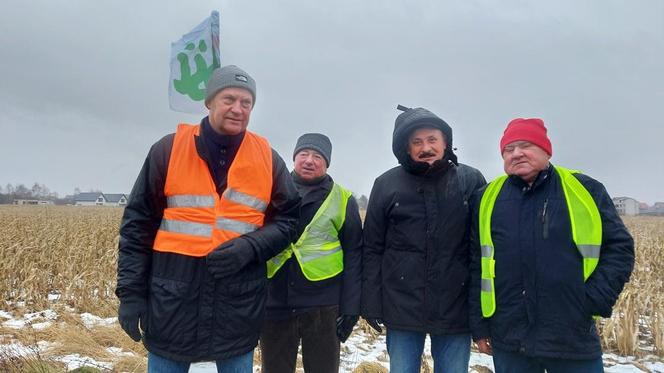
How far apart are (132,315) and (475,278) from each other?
6.29 ft

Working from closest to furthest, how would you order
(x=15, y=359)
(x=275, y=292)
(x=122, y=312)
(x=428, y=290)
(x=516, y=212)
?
(x=122, y=312), (x=516, y=212), (x=428, y=290), (x=275, y=292), (x=15, y=359)

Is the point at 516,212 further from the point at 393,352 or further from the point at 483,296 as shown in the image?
the point at 393,352

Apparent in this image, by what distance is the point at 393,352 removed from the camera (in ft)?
9.40

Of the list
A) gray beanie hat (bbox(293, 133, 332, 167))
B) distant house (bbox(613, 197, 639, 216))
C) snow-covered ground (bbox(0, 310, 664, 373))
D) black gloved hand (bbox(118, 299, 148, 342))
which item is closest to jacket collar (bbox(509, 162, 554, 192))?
gray beanie hat (bbox(293, 133, 332, 167))

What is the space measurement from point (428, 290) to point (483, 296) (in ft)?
1.05

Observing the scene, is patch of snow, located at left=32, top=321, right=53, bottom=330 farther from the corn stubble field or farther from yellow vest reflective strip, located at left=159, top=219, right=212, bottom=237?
yellow vest reflective strip, located at left=159, top=219, right=212, bottom=237

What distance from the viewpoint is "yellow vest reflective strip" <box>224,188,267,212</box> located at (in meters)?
2.34

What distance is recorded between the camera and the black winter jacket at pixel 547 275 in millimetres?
2293

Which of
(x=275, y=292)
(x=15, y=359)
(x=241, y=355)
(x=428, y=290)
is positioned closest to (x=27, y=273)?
(x=15, y=359)

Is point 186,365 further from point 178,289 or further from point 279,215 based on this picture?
point 279,215

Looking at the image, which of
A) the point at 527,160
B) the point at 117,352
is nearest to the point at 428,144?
the point at 527,160

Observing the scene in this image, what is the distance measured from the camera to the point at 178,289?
2.23 metres

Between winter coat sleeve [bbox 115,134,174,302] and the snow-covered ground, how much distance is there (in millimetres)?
2283

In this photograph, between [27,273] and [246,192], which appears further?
[27,273]
